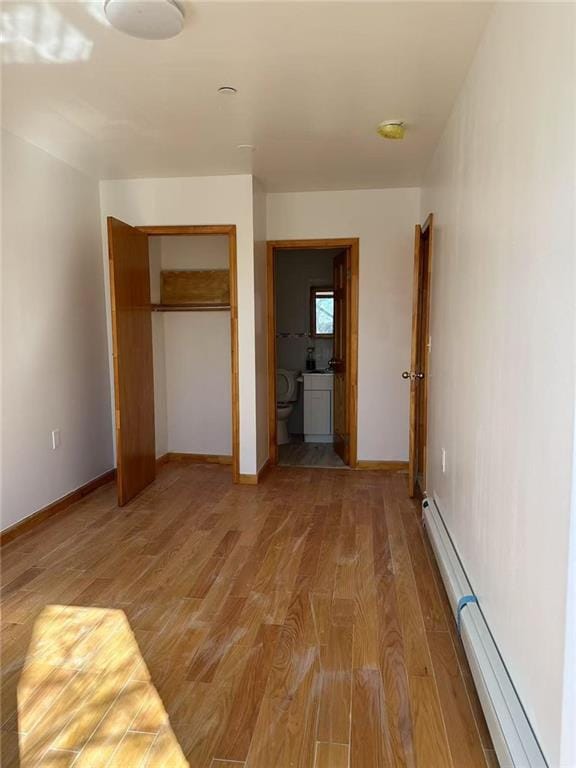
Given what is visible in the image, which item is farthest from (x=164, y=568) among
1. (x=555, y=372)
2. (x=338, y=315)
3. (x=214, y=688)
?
(x=338, y=315)

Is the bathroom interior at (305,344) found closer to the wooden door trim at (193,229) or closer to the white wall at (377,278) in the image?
the white wall at (377,278)

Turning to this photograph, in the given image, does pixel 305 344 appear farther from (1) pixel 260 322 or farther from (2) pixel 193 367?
(1) pixel 260 322

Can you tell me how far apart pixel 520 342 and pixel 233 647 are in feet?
5.25

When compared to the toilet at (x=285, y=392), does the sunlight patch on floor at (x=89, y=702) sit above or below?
below

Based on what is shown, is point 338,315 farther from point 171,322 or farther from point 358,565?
point 358,565

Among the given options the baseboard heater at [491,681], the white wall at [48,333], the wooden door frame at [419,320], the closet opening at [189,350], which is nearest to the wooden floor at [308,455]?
the closet opening at [189,350]

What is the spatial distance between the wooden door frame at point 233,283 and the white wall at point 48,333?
59 cm

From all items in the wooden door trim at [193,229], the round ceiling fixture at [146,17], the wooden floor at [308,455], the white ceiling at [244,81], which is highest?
the white ceiling at [244,81]

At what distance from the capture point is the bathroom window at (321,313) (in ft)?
20.5

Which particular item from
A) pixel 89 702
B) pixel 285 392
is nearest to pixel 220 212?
pixel 285 392

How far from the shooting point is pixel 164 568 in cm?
280

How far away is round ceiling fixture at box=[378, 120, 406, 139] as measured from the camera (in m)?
2.96

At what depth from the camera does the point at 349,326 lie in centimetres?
464

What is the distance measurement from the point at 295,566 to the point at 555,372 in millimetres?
1962
